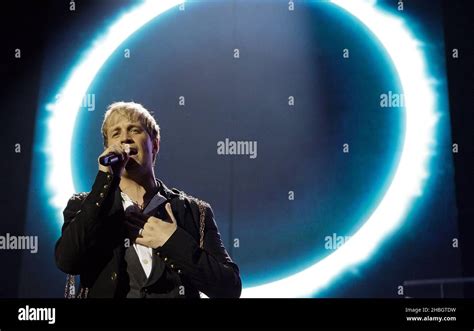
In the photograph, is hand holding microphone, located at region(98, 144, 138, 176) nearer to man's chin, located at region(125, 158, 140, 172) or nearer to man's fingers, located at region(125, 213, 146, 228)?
man's chin, located at region(125, 158, 140, 172)

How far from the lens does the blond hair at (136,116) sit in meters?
2.95

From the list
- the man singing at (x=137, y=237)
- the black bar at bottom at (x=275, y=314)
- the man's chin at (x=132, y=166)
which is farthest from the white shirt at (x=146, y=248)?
the black bar at bottom at (x=275, y=314)

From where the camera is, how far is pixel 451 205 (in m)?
3.16

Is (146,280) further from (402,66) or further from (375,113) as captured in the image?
(402,66)

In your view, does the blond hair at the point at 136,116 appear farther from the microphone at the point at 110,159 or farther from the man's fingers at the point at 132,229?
the man's fingers at the point at 132,229

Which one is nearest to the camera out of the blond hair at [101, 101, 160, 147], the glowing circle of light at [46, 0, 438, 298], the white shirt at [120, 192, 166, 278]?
the white shirt at [120, 192, 166, 278]

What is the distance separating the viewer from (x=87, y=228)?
2.58 m

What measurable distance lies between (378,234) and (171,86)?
1.30 m

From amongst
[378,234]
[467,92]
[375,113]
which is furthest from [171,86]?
[467,92]

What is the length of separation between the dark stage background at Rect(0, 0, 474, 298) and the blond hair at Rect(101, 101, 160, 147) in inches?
4.3

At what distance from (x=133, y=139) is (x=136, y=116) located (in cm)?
17

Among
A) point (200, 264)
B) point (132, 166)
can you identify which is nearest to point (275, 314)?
point (200, 264)

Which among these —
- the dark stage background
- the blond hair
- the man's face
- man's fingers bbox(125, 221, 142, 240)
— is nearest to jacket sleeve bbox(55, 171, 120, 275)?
man's fingers bbox(125, 221, 142, 240)

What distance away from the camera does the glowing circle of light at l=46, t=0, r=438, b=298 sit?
3111 millimetres
